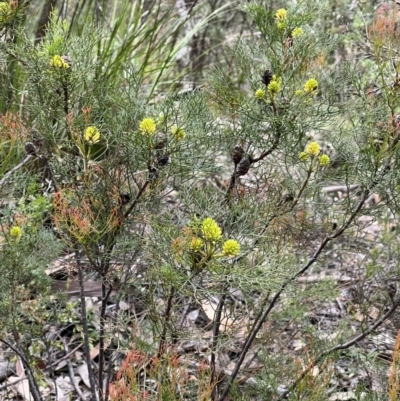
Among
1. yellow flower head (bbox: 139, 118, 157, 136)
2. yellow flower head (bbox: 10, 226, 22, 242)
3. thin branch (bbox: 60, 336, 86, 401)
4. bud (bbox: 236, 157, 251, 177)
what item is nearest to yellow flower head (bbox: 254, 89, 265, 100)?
bud (bbox: 236, 157, 251, 177)

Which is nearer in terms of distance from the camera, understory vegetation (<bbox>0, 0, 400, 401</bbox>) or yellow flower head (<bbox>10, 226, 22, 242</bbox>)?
understory vegetation (<bbox>0, 0, 400, 401</bbox>)

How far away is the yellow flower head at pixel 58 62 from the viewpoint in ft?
3.24

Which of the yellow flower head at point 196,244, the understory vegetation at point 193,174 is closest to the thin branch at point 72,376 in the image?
the understory vegetation at point 193,174

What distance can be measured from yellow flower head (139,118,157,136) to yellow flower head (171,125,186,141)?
51 mm

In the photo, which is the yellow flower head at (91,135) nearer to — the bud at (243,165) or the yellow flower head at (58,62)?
the yellow flower head at (58,62)

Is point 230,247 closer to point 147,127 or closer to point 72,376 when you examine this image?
point 147,127

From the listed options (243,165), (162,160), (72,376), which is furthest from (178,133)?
(72,376)

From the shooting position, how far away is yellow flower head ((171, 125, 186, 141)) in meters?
0.99

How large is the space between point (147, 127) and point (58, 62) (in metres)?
0.21

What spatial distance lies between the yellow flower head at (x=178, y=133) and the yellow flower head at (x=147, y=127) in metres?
0.05

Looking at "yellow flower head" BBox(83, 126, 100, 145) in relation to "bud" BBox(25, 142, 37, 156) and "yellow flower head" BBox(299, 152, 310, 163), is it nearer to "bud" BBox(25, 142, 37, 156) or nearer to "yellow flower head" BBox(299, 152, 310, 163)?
"bud" BBox(25, 142, 37, 156)

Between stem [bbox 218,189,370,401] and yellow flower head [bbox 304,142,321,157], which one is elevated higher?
yellow flower head [bbox 304,142,321,157]

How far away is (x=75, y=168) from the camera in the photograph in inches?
45.1

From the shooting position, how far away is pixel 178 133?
3.24 ft
